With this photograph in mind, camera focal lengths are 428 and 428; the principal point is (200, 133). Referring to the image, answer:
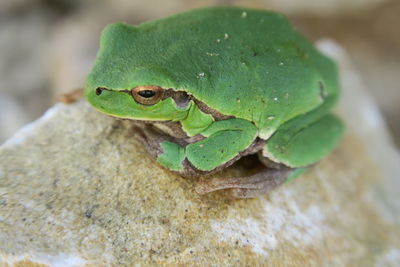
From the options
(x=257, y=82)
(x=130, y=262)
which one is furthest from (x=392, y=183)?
(x=130, y=262)

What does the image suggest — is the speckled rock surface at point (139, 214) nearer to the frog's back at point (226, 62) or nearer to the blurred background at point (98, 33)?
the frog's back at point (226, 62)

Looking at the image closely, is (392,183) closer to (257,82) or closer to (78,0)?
(257,82)

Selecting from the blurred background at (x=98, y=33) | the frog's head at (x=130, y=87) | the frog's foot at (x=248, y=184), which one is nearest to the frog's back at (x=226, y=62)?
the frog's head at (x=130, y=87)

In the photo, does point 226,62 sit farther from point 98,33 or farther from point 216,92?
point 98,33

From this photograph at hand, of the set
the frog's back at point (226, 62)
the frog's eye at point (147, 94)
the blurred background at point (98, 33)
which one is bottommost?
the blurred background at point (98, 33)

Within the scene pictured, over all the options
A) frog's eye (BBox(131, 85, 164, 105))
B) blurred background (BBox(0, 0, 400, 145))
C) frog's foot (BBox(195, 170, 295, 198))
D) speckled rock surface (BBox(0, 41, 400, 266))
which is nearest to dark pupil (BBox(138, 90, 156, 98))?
frog's eye (BBox(131, 85, 164, 105))

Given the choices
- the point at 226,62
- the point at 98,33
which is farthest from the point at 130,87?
the point at 98,33
